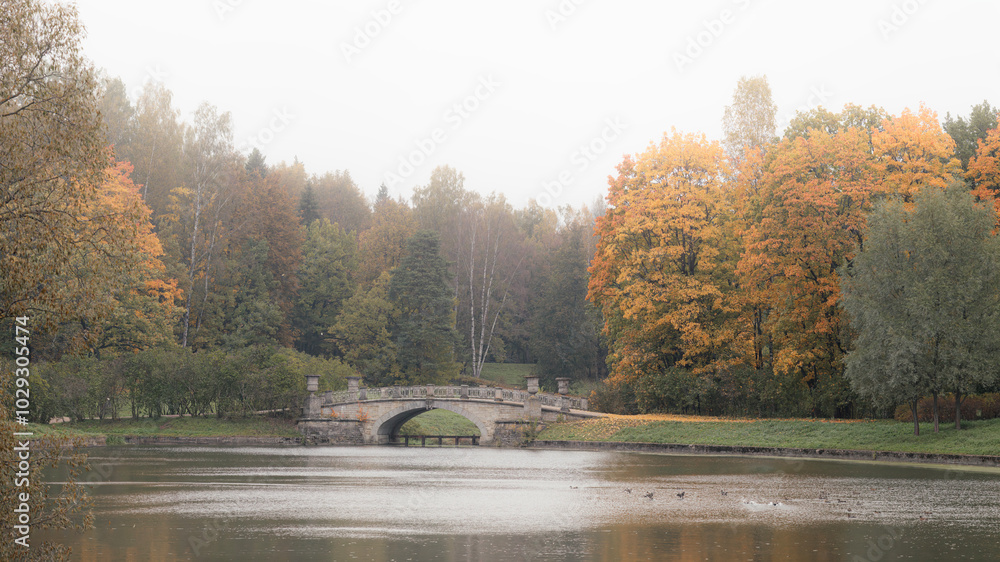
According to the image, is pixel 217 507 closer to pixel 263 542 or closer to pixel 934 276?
pixel 263 542

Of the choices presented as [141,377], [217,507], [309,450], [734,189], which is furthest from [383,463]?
[734,189]

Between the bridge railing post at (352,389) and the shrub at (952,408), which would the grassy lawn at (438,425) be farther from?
the shrub at (952,408)

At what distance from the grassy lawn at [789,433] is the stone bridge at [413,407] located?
239 centimetres

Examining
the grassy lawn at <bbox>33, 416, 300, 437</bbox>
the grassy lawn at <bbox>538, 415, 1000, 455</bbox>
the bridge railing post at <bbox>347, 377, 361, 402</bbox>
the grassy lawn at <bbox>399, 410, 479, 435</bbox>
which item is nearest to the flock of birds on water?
the grassy lawn at <bbox>538, 415, 1000, 455</bbox>

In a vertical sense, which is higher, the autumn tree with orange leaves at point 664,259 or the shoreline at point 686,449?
the autumn tree with orange leaves at point 664,259

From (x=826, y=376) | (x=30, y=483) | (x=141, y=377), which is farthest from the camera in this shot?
(x=141, y=377)

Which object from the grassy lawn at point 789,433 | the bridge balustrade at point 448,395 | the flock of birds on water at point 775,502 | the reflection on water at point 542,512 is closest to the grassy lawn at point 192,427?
the bridge balustrade at point 448,395

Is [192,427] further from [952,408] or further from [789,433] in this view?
[952,408]

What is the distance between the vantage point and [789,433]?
36.6 m

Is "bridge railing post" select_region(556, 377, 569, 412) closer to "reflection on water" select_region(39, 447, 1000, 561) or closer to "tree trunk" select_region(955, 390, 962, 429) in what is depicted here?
"reflection on water" select_region(39, 447, 1000, 561)

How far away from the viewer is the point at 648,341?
45.6 metres

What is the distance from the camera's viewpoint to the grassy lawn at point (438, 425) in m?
55.1

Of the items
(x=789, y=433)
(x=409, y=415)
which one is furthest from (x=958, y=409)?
(x=409, y=415)

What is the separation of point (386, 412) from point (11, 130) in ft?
125
